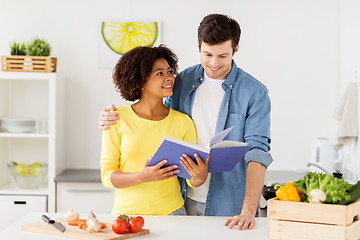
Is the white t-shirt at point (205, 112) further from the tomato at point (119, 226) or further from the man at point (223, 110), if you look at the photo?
the tomato at point (119, 226)

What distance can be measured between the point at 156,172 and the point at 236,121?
1.72 feet

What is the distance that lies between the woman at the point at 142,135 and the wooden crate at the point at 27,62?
63.8 inches

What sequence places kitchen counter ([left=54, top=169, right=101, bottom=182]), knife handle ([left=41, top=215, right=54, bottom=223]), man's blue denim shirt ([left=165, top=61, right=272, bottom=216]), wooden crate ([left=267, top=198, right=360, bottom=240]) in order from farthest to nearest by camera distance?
1. kitchen counter ([left=54, top=169, right=101, bottom=182])
2. man's blue denim shirt ([left=165, top=61, right=272, bottom=216])
3. knife handle ([left=41, top=215, right=54, bottom=223])
4. wooden crate ([left=267, top=198, right=360, bottom=240])

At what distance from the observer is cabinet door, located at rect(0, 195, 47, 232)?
11.5ft

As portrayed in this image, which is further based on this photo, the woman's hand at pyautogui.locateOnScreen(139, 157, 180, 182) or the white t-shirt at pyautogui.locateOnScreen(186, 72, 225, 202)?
the white t-shirt at pyautogui.locateOnScreen(186, 72, 225, 202)

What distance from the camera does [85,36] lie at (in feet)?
12.8

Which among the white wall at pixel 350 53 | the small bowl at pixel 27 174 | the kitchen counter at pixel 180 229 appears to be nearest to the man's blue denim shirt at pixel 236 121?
the kitchen counter at pixel 180 229

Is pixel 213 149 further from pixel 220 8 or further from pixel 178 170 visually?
pixel 220 8

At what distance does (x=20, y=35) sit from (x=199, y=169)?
265 cm

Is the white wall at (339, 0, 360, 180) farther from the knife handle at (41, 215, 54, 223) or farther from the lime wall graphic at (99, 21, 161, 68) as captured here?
the knife handle at (41, 215, 54, 223)

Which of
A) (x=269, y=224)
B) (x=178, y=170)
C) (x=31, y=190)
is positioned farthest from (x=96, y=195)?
(x=269, y=224)

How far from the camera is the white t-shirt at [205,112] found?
7.13 ft

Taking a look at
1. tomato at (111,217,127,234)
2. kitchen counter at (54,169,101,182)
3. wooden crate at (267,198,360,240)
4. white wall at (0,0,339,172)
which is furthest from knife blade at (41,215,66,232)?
white wall at (0,0,339,172)

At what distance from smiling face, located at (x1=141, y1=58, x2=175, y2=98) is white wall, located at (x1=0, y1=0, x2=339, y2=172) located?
1.83 meters
